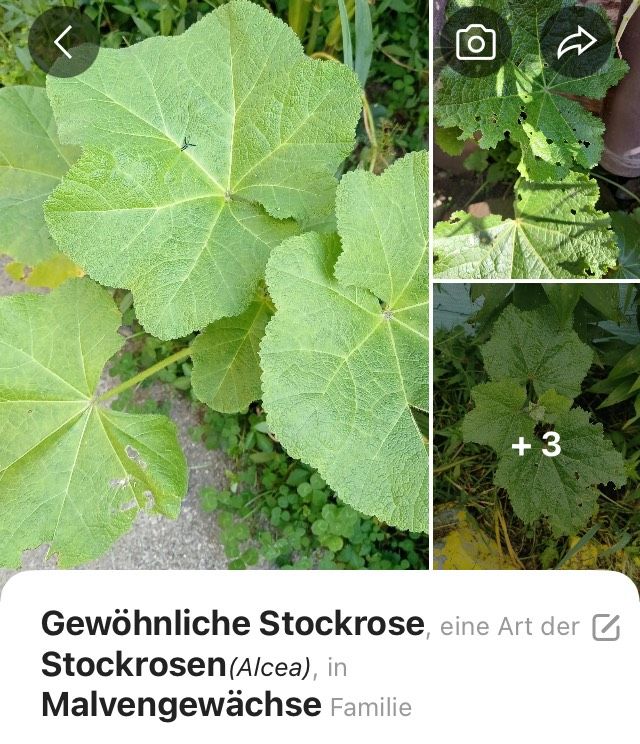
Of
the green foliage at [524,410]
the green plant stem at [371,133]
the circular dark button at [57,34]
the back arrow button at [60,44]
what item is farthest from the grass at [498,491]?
the circular dark button at [57,34]

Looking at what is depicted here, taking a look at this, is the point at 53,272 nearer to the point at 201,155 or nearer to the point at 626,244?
the point at 201,155

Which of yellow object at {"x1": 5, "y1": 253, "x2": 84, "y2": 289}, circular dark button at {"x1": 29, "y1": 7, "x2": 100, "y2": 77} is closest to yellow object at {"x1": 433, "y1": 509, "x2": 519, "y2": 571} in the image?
yellow object at {"x1": 5, "y1": 253, "x2": 84, "y2": 289}

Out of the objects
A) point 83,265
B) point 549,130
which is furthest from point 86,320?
point 549,130

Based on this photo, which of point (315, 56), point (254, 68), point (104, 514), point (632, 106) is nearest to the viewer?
point (632, 106)

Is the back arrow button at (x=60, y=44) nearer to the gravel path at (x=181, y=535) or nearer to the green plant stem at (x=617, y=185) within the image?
the gravel path at (x=181, y=535)

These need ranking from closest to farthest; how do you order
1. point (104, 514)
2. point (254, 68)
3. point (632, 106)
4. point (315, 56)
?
point (632, 106) < point (254, 68) < point (104, 514) < point (315, 56)

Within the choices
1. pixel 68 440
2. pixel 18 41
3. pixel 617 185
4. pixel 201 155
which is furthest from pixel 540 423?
pixel 18 41

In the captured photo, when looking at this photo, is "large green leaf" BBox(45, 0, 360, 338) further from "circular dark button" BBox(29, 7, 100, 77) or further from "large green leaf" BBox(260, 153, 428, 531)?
"circular dark button" BBox(29, 7, 100, 77)

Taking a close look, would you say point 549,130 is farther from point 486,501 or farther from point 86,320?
point 86,320
